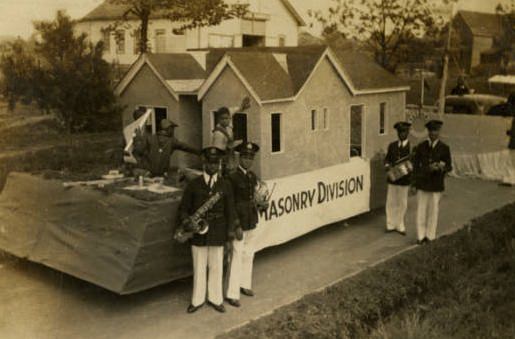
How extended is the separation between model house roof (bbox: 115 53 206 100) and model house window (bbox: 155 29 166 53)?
1.37 feet

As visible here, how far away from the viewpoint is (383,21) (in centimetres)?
1197

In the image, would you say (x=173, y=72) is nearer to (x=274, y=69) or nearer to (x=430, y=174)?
(x=274, y=69)

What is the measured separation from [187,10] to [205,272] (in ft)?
16.0

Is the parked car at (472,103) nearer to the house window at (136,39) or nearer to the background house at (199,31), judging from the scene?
the background house at (199,31)

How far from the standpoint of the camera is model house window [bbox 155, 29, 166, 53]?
11.6 m

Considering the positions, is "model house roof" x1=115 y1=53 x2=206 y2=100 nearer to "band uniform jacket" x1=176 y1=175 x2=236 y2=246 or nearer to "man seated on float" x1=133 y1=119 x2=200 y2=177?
"man seated on float" x1=133 y1=119 x2=200 y2=177

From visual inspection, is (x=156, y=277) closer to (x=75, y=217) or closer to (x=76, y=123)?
(x=75, y=217)

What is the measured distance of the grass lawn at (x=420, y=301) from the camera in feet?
17.5

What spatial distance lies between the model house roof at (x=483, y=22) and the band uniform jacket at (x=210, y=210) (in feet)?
22.3

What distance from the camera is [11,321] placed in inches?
239

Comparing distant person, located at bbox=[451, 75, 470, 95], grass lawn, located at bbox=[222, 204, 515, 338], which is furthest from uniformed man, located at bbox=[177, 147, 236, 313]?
distant person, located at bbox=[451, 75, 470, 95]

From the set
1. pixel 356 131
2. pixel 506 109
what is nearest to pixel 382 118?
pixel 356 131

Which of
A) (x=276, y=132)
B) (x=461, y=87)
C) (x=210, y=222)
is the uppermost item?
(x=461, y=87)

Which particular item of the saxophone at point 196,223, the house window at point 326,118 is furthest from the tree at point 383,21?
the saxophone at point 196,223
